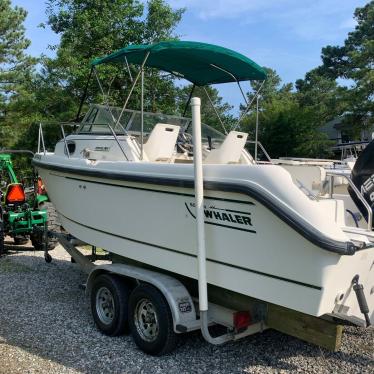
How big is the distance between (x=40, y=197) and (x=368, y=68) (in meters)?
16.5

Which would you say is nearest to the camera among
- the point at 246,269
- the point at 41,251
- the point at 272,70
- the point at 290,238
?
the point at 290,238

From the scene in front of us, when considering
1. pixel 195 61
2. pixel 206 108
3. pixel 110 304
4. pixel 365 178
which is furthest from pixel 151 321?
pixel 206 108

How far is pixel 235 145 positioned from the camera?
5.10 meters

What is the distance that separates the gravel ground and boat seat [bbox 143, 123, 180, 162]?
6.00 feet

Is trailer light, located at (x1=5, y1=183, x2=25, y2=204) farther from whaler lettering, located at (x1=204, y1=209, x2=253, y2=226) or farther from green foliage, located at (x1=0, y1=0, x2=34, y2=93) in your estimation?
green foliage, located at (x1=0, y1=0, x2=34, y2=93)

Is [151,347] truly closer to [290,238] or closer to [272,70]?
[290,238]

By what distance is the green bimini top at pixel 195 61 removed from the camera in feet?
15.9

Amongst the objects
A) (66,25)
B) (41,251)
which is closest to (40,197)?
(41,251)

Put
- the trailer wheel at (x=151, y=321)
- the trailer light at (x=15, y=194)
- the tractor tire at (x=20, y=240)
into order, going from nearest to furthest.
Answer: the trailer wheel at (x=151, y=321)
the trailer light at (x=15, y=194)
the tractor tire at (x=20, y=240)

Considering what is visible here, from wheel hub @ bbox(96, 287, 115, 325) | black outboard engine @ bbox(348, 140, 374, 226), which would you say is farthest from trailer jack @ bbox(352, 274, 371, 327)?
wheel hub @ bbox(96, 287, 115, 325)

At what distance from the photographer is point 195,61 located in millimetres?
5730

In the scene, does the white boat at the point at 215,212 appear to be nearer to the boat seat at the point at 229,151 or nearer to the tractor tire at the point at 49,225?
the boat seat at the point at 229,151

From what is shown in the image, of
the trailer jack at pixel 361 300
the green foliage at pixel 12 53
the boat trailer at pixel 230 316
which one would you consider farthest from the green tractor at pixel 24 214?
the green foliage at pixel 12 53

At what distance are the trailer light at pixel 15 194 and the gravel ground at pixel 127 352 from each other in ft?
11.9
